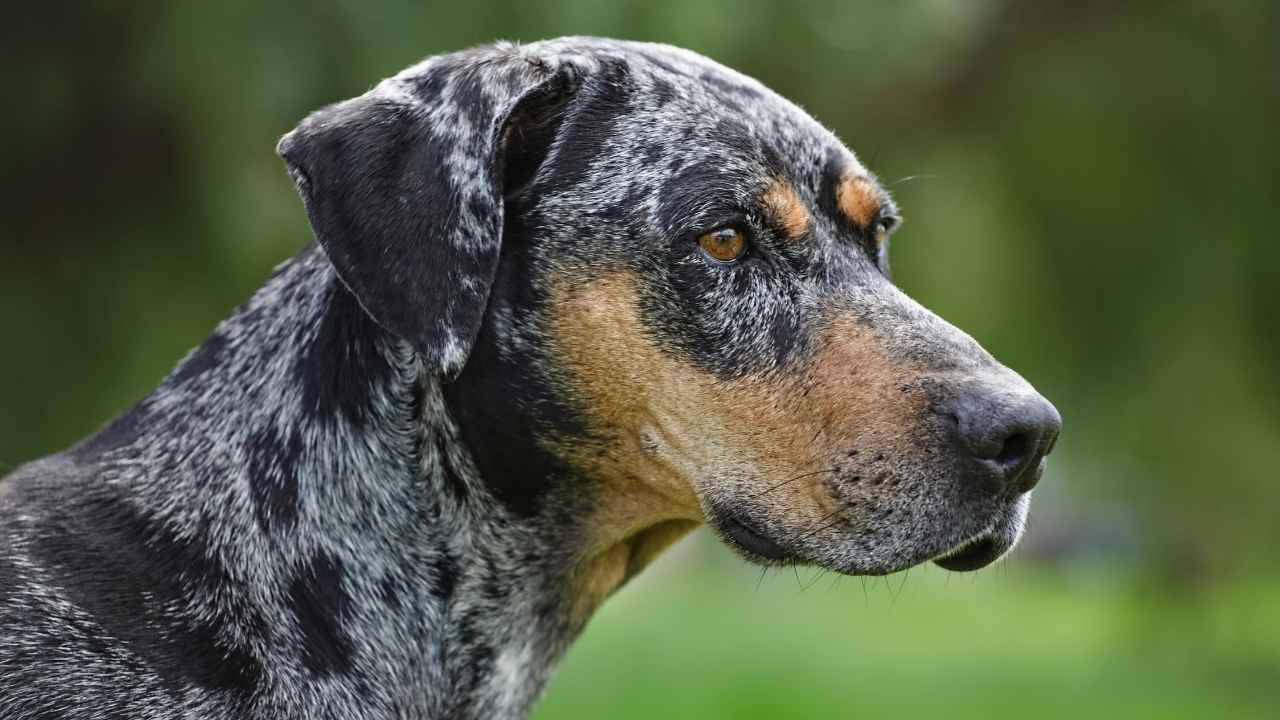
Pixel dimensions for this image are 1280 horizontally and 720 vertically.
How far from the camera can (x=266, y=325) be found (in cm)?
376

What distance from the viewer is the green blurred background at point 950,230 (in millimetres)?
6484

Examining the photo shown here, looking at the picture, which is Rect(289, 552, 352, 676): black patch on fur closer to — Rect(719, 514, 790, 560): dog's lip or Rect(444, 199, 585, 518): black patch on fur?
Rect(444, 199, 585, 518): black patch on fur

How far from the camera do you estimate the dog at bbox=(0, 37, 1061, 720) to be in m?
3.37

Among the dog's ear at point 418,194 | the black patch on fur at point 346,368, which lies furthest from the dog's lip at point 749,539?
the black patch on fur at point 346,368

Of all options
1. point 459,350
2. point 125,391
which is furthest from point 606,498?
point 125,391

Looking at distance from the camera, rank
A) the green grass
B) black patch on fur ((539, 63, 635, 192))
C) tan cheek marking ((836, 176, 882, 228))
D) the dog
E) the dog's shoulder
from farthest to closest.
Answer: the green grass
tan cheek marking ((836, 176, 882, 228))
black patch on fur ((539, 63, 635, 192))
the dog
the dog's shoulder

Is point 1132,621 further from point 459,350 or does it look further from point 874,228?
point 459,350

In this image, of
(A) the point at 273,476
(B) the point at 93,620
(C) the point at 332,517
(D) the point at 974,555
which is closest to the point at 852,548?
(D) the point at 974,555

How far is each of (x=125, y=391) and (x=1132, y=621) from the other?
7.41 meters

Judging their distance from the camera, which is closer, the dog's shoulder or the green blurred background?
the dog's shoulder

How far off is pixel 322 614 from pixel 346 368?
57cm

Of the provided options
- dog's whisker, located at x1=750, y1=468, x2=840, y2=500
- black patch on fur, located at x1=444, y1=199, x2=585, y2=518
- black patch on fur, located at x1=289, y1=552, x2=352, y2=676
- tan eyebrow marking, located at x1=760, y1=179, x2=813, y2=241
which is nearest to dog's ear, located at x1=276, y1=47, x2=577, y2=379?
black patch on fur, located at x1=444, y1=199, x2=585, y2=518

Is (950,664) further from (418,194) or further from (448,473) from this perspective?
(418,194)

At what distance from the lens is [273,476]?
3549 mm
